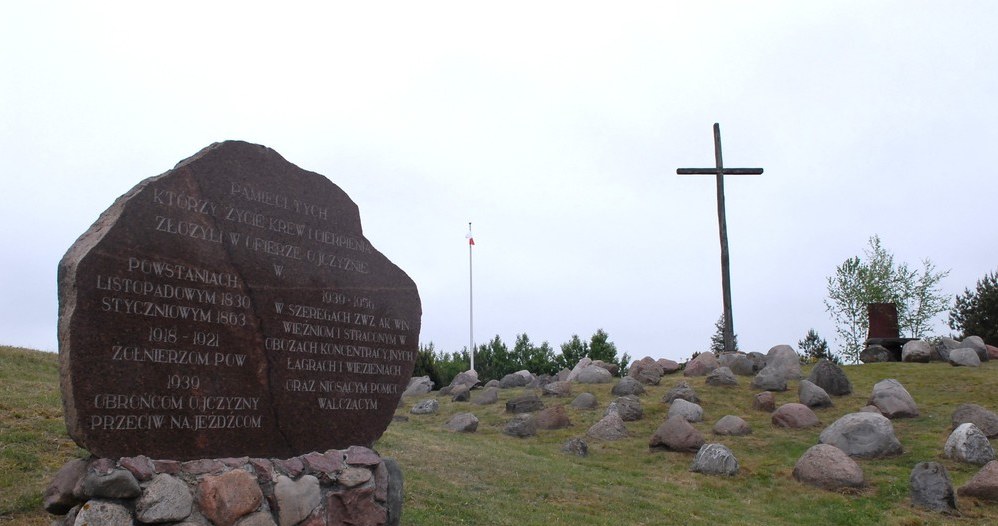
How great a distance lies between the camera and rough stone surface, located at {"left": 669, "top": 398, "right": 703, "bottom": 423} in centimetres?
1894

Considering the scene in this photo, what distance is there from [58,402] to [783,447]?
1346cm

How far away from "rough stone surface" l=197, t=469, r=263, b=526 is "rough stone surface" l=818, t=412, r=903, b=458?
12.6 meters

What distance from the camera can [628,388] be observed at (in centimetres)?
2184

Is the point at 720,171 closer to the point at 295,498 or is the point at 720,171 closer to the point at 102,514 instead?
the point at 295,498

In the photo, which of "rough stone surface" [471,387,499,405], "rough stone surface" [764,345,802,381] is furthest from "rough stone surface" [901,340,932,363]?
"rough stone surface" [471,387,499,405]

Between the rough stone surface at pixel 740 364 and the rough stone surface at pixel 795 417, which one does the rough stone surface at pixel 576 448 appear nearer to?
the rough stone surface at pixel 795 417

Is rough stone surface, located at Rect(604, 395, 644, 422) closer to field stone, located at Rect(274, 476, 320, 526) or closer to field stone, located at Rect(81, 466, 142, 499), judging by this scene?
field stone, located at Rect(274, 476, 320, 526)

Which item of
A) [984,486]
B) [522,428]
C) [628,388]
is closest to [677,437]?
[522,428]

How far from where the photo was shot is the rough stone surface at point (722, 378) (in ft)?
71.8

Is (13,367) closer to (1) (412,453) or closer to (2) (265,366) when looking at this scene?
(1) (412,453)

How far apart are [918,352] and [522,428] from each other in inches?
539

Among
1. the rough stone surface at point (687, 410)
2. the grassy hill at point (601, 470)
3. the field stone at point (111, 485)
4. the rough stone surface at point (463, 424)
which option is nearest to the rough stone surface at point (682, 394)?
the grassy hill at point (601, 470)

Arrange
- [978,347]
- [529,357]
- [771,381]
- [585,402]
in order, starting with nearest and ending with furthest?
[585,402] < [771,381] < [978,347] < [529,357]

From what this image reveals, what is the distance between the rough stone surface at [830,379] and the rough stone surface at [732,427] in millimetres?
3672
